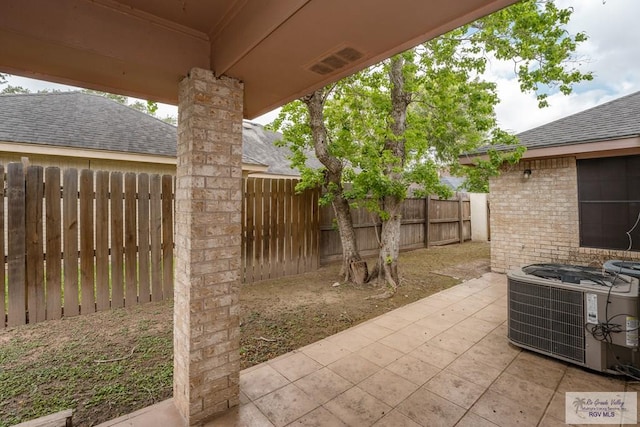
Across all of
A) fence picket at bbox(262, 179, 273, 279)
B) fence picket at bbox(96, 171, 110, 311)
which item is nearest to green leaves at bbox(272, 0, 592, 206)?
fence picket at bbox(262, 179, 273, 279)

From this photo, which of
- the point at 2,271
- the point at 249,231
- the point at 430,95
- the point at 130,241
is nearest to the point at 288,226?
the point at 249,231

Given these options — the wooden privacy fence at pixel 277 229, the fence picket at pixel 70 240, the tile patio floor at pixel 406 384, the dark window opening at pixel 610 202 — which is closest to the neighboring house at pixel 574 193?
the dark window opening at pixel 610 202

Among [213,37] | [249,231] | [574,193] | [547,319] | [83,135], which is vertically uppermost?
[83,135]

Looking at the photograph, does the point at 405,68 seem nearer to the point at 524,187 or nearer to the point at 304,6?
the point at 524,187

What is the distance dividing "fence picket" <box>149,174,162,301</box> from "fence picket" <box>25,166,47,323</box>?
3.83 ft

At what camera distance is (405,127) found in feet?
18.2

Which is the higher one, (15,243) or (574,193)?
(574,193)

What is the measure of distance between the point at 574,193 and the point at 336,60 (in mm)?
5996

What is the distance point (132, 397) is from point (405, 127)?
5.51 m

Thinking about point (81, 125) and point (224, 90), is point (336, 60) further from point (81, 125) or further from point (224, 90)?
point (81, 125)

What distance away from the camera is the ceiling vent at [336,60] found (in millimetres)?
1834

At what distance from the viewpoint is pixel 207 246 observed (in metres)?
2.11

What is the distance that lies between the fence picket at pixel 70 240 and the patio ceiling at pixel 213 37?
6.41 feet

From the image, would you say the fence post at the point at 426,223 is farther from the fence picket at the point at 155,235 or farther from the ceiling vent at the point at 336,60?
the ceiling vent at the point at 336,60
